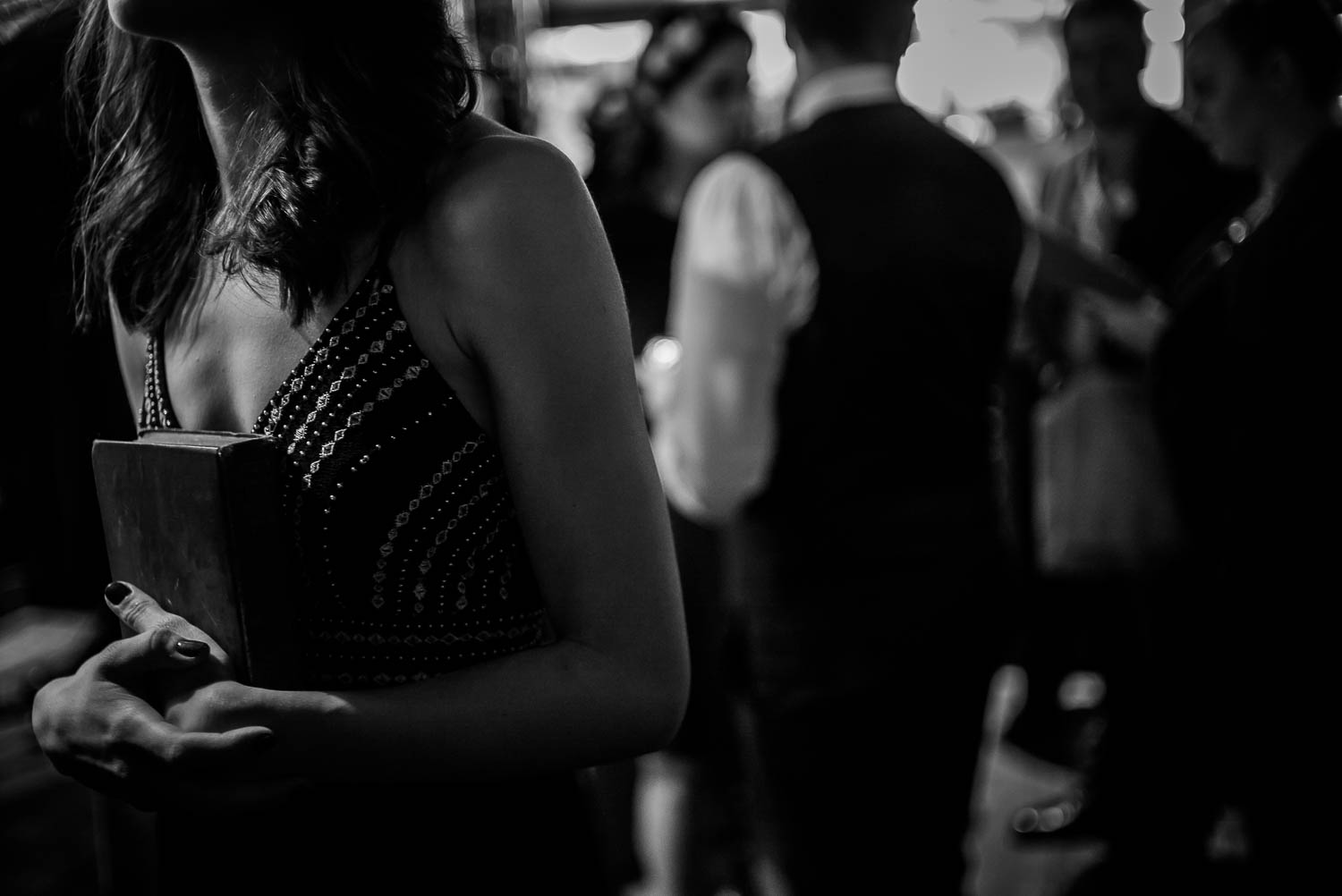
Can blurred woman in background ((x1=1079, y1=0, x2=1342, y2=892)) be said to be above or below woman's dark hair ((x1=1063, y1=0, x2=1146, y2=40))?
below

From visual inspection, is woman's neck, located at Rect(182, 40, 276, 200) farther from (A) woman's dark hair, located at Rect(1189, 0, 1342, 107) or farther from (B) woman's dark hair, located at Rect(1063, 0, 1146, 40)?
(B) woman's dark hair, located at Rect(1063, 0, 1146, 40)

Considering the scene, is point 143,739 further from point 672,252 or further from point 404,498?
point 672,252

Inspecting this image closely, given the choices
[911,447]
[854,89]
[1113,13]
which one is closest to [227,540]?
[911,447]

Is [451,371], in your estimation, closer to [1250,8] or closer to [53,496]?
[53,496]

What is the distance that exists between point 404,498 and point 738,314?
1.15 m

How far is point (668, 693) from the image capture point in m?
0.83

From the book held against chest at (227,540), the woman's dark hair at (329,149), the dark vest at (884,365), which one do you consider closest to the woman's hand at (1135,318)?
the dark vest at (884,365)

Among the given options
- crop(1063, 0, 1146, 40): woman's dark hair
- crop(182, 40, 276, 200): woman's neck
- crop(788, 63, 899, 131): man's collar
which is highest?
crop(1063, 0, 1146, 40): woman's dark hair

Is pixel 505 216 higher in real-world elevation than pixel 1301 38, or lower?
lower

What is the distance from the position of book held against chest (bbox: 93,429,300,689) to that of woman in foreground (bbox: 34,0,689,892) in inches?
0.8

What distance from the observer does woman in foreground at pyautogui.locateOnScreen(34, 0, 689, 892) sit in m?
0.78

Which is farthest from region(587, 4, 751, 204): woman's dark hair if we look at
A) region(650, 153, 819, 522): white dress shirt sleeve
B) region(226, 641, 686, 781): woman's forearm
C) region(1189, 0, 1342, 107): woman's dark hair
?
region(226, 641, 686, 781): woman's forearm

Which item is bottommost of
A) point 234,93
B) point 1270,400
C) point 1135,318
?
point 1270,400

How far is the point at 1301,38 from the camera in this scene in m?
2.31
